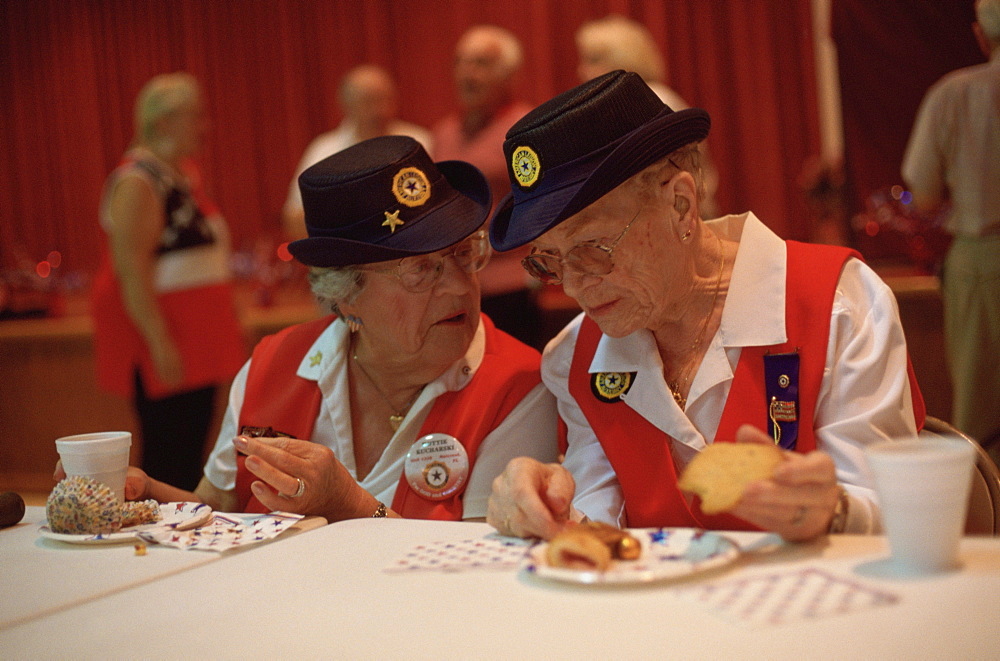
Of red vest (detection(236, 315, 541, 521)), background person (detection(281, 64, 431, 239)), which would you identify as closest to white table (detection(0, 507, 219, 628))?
red vest (detection(236, 315, 541, 521))

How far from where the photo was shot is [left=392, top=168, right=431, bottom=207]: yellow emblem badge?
2008 millimetres

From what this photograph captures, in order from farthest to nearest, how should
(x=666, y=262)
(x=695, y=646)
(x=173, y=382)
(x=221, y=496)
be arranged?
1. (x=173, y=382)
2. (x=221, y=496)
3. (x=666, y=262)
4. (x=695, y=646)

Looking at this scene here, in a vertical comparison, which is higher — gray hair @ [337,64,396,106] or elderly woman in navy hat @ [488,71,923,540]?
gray hair @ [337,64,396,106]

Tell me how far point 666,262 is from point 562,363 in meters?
0.35

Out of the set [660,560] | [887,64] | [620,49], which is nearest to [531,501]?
[660,560]

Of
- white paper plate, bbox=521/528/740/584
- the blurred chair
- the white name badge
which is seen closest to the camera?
white paper plate, bbox=521/528/740/584

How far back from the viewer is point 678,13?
5809 mm

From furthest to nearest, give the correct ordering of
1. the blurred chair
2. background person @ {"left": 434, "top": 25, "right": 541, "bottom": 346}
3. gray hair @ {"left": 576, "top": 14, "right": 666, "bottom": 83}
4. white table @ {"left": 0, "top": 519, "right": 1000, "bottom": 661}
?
1. gray hair @ {"left": 576, "top": 14, "right": 666, "bottom": 83}
2. background person @ {"left": 434, "top": 25, "right": 541, "bottom": 346}
3. the blurred chair
4. white table @ {"left": 0, "top": 519, "right": 1000, "bottom": 661}

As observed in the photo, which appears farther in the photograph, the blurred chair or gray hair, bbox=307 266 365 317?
gray hair, bbox=307 266 365 317

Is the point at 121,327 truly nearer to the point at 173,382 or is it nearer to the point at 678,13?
the point at 173,382

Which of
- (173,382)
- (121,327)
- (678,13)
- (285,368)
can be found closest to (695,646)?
(285,368)

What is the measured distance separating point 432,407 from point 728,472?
102 cm

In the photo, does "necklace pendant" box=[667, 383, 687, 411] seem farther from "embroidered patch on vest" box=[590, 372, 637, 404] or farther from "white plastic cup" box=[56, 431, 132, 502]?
"white plastic cup" box=[56, 431, 132, 502]

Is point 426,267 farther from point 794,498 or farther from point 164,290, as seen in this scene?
point 164,290
